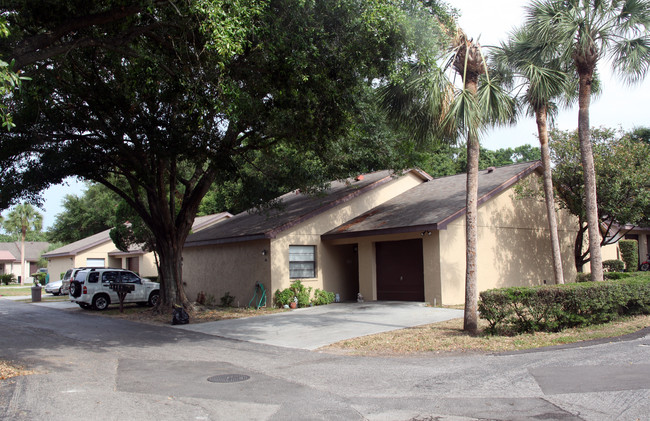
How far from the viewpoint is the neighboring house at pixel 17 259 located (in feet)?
197

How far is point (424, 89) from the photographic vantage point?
1132cm

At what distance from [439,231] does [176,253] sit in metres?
9.60

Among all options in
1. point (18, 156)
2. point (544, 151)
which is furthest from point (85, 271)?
point (544, 151)

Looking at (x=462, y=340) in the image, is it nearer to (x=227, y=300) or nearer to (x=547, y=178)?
(x=547, y=178)

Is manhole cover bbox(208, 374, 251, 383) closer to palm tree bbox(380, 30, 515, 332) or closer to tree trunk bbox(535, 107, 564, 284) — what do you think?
palm tree bbox(380, 30, 515, 332)

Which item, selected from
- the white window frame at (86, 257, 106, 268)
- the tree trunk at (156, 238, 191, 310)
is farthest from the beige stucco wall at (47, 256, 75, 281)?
the tree trunk at (156, 238, 191, 310)

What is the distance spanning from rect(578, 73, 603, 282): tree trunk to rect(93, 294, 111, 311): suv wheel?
63.1ft

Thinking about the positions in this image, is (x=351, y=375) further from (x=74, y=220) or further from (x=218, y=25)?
(x=74, y=220)

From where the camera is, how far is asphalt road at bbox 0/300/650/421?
6.10 meters

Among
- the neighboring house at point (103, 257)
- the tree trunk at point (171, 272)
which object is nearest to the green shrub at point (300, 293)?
the tree trunk at point (171, 272)

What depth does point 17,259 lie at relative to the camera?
6128 cm

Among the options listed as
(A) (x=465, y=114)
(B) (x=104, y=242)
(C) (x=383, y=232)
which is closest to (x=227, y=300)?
(C) (x=383, y=232)

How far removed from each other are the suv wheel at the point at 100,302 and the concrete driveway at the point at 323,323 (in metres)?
8.47

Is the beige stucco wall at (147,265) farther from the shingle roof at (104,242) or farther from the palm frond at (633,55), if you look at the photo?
the palm frond at (633,55)
